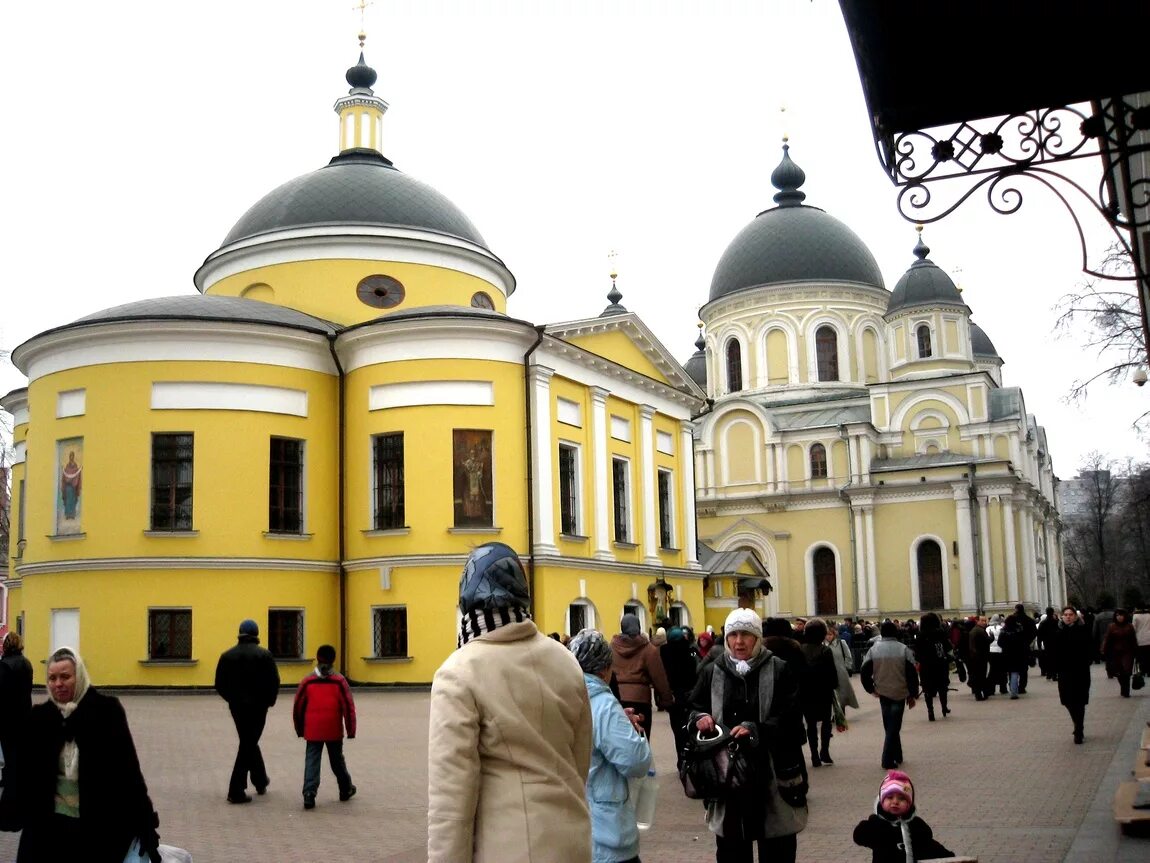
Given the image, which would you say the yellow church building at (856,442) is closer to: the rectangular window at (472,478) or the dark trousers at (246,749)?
the rectangular window at (472,478)

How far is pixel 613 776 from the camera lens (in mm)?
6227

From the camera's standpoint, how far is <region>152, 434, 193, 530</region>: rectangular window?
96.5 ft

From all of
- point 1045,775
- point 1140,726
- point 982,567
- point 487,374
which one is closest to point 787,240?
point 982,567

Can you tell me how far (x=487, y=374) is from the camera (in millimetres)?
30703

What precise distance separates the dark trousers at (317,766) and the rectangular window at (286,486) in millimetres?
18331

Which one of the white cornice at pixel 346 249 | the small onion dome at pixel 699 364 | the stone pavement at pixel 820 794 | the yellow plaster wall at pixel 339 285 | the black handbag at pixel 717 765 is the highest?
the small onion dome at pixel 699 364

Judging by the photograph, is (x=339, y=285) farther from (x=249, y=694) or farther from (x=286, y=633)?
(x=249, y=694)

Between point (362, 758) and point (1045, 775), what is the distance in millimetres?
8201


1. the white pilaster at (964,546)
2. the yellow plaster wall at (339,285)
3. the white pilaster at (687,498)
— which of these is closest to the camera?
the yellow plaster wall at (339,285)

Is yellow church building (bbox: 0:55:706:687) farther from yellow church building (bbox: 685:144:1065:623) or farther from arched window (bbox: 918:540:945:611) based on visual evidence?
arched window (bbox: 918:540:945:611)

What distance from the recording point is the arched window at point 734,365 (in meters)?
64.4

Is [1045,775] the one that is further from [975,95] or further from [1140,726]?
[975,95]

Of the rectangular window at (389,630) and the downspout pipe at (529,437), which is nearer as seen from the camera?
the rectangular window at (389,630)

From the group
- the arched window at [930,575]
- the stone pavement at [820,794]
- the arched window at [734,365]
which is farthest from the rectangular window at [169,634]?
the arched window at [734,365]
